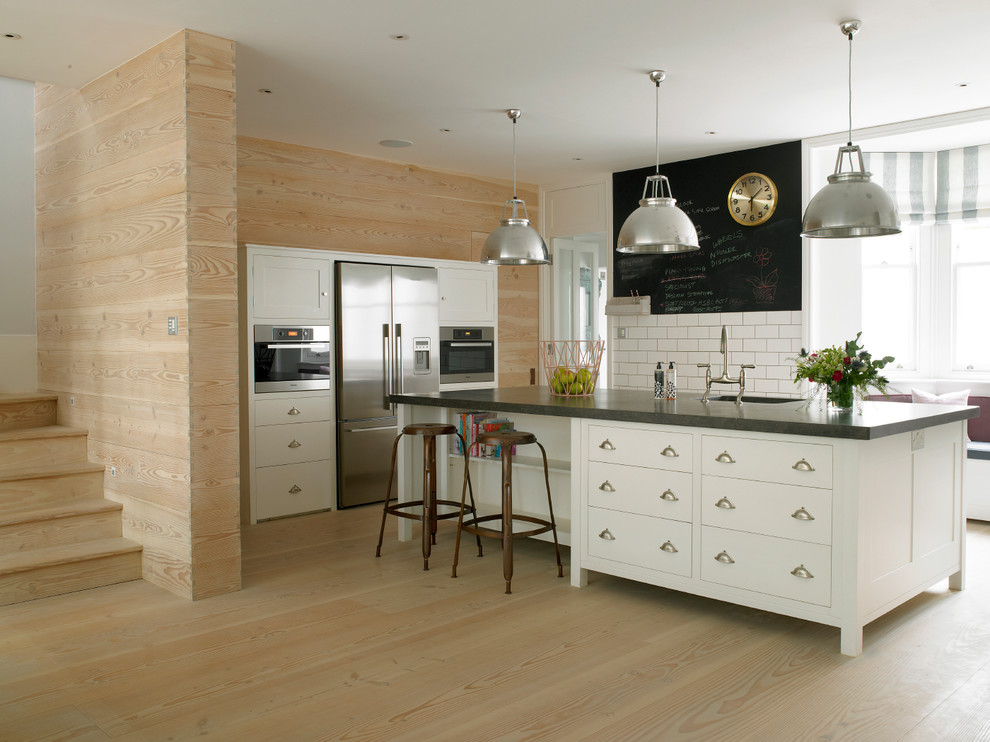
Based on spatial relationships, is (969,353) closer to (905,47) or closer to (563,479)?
(905,47)

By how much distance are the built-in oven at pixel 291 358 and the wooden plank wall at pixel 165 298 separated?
1.08 meters

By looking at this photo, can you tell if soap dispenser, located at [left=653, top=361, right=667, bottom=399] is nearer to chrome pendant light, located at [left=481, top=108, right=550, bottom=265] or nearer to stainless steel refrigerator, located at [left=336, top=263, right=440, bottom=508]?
chrome pendant light, located at [left=481, top=108, right=550, bottom=265]

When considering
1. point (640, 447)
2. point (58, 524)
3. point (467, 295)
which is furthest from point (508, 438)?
point (467, 295)

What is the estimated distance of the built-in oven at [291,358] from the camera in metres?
5.41

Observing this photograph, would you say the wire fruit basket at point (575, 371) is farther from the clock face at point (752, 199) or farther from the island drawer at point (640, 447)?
the clock face at point (752, 199)

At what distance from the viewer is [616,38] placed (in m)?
3.94

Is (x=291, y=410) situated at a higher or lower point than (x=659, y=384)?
lower

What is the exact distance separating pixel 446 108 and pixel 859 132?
2.88m

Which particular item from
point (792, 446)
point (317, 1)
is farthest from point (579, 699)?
point (317, 1)

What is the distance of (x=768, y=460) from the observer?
331 centimetres

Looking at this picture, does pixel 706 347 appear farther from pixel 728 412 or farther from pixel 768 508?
pixel 768 508

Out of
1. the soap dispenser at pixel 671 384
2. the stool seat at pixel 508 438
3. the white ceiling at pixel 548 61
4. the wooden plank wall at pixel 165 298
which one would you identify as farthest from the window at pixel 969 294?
the wooden plank wall at pixel 165 298

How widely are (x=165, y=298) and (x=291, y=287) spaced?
5.46 ft

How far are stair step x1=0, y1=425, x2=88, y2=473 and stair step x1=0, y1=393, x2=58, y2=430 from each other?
0.08 meters
